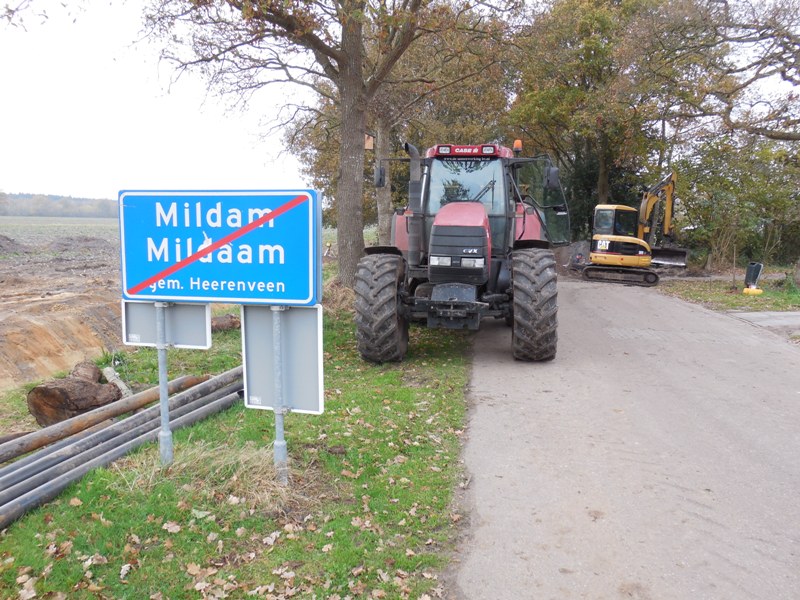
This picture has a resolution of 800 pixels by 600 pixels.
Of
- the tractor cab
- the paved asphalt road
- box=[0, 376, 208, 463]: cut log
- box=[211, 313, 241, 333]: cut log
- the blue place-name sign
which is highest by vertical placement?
the tractor cab

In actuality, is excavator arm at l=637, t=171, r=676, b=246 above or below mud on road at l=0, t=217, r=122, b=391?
above

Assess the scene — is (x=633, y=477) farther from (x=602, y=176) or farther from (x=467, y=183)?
(x=602, y=176)

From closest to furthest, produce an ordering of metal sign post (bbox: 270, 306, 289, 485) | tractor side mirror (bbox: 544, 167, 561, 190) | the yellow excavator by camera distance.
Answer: metal sign post (bbox: 270, 306, 289, 485) < tractor side mirror (bbox: 544, 167, 561, 190) < the yellow excavator

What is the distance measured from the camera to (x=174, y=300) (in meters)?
4.52

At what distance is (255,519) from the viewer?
4.06 meters

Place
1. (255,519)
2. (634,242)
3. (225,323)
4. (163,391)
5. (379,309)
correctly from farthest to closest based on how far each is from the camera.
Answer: (634,242) < (225,323) < (379,309) < (163,391) < (255,519)

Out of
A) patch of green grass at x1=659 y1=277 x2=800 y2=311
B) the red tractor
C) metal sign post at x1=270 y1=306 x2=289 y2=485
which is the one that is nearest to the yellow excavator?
patch of green grass at x1=659 y1=277 x2=800 y2=311

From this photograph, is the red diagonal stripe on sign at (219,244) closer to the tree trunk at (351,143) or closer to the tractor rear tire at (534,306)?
the tractor rear tire at (534,306)

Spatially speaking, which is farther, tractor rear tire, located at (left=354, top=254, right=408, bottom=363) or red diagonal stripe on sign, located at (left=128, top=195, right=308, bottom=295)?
tractor rear tire, located at (left=354, top=254, right=408, bottom=363)

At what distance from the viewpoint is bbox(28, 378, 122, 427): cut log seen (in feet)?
19.8

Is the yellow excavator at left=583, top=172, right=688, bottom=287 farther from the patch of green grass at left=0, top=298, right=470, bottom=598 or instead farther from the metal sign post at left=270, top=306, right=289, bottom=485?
the metal sign post at left=270, top=306, right=289, bottom=485

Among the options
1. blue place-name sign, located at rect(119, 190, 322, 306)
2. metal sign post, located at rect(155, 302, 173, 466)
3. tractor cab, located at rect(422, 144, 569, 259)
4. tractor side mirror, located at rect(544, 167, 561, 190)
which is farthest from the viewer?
tractor cab, located at rect(422, 144, 569, 259)

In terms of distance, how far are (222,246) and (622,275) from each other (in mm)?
18642

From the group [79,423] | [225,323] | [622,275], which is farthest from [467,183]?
[622,275]
